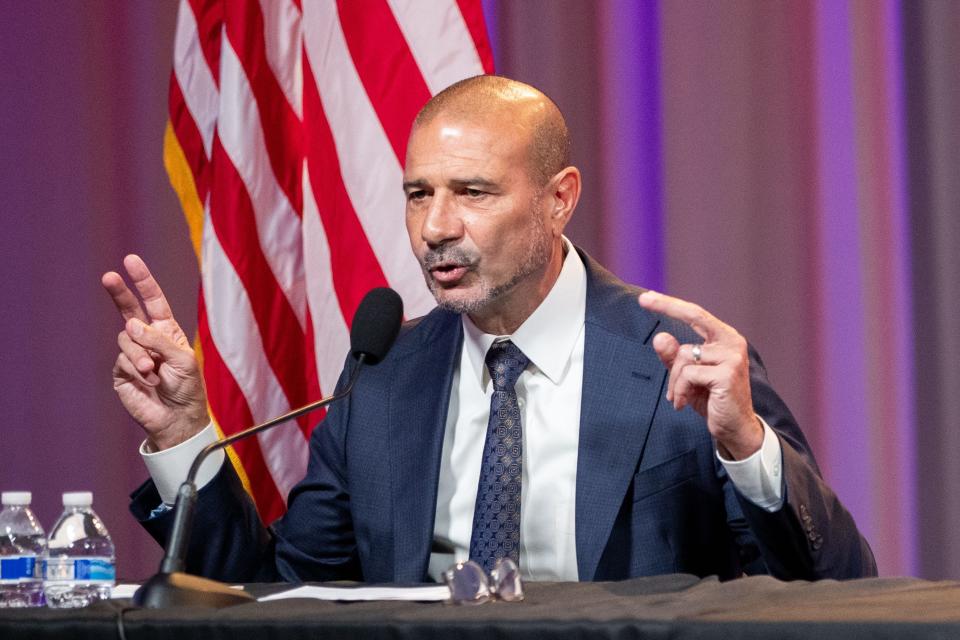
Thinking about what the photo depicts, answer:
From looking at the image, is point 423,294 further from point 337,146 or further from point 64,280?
point 64,280

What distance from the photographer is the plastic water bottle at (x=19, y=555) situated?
5.01 ft

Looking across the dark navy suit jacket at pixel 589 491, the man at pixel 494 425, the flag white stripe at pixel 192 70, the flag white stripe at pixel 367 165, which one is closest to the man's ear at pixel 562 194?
the man at pixel 494 425

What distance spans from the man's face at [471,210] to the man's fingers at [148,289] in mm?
400

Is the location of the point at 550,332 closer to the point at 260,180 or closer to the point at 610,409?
the point at 610,409

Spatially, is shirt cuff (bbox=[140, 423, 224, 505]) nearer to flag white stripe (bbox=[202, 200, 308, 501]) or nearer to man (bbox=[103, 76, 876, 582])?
man (bbox=[103, 76, 876, 582])

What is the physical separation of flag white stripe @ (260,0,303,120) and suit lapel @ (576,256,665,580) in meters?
1.28

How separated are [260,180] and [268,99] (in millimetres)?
194

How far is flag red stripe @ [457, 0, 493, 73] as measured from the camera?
281cm

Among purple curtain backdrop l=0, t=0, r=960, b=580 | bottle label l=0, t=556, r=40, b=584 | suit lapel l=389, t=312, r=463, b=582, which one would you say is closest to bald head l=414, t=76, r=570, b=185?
suit lapel l=389, t=312, r=463, b=582

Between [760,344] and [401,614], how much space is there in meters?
2.27

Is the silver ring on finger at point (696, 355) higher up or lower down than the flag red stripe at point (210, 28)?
lower down

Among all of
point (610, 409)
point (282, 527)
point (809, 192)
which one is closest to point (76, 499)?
point (282, 527)

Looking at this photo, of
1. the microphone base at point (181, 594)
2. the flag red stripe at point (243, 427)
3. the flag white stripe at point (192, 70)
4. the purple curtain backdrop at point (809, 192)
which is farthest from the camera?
the flag white stripe at point (192, 70)

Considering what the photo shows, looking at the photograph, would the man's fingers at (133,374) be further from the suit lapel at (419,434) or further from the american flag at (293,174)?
the american flag at (293,174)
